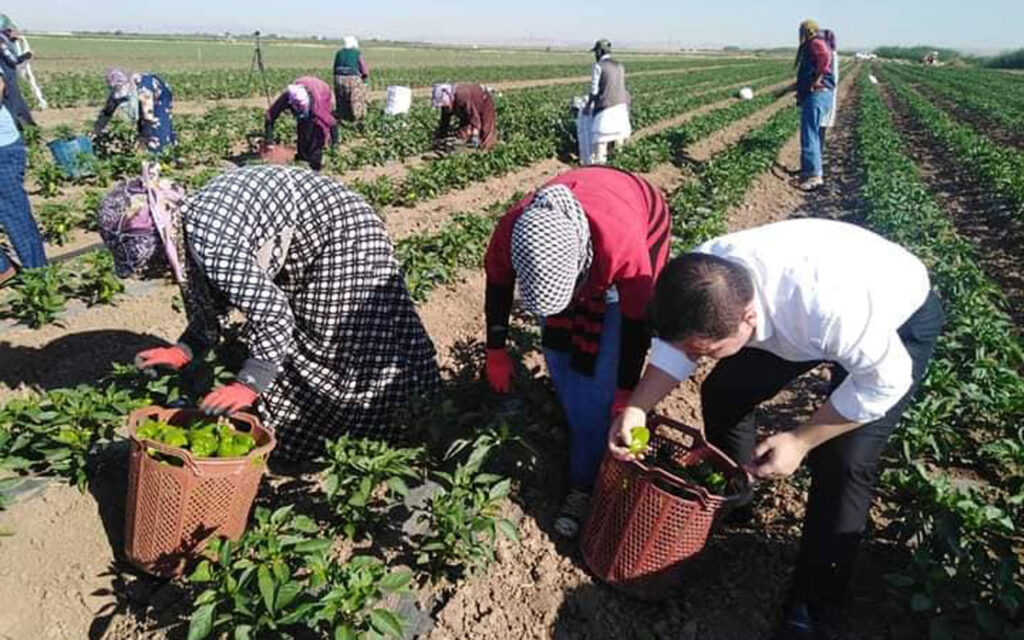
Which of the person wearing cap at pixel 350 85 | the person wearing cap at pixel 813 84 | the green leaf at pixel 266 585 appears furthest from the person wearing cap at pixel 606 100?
the green leaf at pixel 266 585

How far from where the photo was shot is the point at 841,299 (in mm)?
1985

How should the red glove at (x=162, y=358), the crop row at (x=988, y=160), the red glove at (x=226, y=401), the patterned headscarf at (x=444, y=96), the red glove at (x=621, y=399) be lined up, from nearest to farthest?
1. the red glove at (x=226, y=401)
2. the red glove at (x=621, y=399)
3. the red glove at (x=162, y=358)
4. the crop row at (x=988, y=160)
5. the patterned headscarf at (x=444, y=96)

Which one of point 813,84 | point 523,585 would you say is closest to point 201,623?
point 523,585

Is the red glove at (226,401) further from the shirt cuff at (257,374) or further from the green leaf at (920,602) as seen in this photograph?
the green leaf at (920,602)

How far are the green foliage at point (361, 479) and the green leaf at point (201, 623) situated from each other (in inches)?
23.3

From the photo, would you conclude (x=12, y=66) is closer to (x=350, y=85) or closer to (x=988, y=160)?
(x=350, y=85)

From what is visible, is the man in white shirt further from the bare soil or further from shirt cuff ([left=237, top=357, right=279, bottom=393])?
shirt cuff ([left=237, top=357, right=279, bottom=393])

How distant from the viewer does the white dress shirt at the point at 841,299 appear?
1988mm

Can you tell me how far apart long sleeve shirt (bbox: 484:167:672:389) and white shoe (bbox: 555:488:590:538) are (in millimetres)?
543

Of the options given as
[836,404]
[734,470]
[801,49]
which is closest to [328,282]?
[734,470]

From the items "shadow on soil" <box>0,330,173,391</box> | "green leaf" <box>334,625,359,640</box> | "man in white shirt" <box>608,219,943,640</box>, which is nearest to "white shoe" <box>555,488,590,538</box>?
"man in white shirt" <box>608,219,943,640</box>

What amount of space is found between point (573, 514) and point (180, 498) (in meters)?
1.54

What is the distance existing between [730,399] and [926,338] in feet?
2.25

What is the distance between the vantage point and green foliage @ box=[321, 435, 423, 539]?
2.74 m
